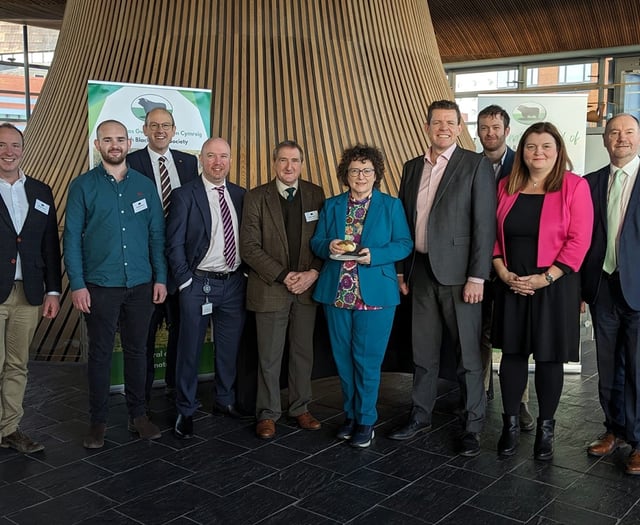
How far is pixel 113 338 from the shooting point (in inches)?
142

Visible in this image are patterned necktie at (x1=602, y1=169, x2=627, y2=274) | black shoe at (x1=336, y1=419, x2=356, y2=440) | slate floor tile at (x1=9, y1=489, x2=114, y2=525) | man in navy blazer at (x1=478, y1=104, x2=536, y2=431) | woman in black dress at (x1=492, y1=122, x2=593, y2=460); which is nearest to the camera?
slate floor tile at (x1=9, y1=489, x2=114, y2=525)

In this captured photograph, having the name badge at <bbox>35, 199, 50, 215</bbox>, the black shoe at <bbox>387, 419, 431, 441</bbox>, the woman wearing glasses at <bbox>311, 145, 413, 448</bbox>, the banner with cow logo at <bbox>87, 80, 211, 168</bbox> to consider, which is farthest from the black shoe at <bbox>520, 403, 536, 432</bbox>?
the name badge at <bbox>35, 199, 50, 215</bbox>

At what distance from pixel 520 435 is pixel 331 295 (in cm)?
133

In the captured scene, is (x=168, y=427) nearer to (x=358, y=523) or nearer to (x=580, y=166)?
(x=358, y=523)

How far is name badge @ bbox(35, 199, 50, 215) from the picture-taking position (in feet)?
11.3

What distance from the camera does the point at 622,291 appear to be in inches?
127

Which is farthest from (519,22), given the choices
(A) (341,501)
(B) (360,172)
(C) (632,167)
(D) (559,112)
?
(A) (341,501)

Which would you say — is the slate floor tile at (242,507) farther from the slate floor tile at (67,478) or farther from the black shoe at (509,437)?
the black shoe at (509,437)

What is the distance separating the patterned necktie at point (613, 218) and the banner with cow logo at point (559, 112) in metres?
1.98

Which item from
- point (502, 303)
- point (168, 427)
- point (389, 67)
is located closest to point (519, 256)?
point (502, 303)

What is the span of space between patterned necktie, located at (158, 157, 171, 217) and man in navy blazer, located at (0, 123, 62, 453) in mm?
688

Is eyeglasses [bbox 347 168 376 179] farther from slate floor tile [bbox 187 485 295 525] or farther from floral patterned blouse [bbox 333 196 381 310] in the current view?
slate floor tile [bbox 187 485 295 525]

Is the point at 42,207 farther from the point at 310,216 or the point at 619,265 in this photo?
the point at 619,265

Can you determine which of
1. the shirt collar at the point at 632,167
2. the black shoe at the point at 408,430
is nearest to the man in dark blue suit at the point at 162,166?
the black shoe at the point at 408,430
